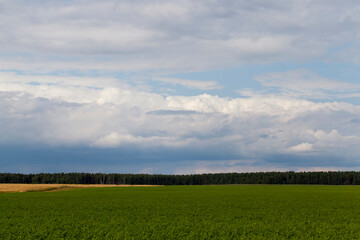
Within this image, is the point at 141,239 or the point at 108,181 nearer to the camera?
the point at 141,239

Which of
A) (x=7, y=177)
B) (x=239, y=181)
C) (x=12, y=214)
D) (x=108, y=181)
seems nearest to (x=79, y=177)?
(x=108, y=181)

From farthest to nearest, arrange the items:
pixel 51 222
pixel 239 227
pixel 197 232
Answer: pixel 51 222 < pixel 239 227 < pixel 197 232

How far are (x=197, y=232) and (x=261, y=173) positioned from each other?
165636mm

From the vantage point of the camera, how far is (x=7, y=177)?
636 feet

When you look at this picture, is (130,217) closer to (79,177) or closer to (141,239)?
(141,239)

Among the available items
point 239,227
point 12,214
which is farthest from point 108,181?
point 239,227

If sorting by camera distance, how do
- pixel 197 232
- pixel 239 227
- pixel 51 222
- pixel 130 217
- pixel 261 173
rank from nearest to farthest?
pixel 197 232 < pixel 239 227 < pixel 51 222 < pixel 130 217 < pixel 261 173

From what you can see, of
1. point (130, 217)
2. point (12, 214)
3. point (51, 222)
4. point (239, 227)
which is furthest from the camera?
point (12, 214)

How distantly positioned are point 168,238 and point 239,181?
166305mm

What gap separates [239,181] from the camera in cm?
18912

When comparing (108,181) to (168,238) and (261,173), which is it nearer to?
(261,173)

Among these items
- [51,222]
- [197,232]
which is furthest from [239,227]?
[51,222]

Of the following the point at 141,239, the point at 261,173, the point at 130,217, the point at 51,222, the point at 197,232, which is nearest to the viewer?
the point at 141,239

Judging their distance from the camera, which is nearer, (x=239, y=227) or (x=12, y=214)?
(x=239, y=227)
